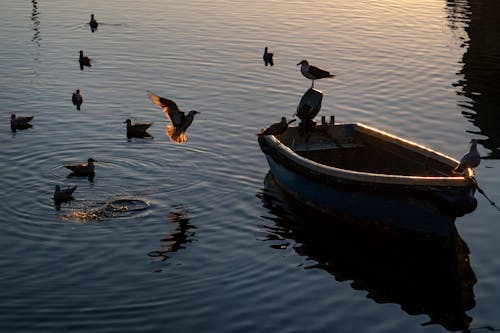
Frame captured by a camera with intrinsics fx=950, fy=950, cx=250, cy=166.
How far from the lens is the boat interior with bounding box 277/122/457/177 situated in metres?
26.8

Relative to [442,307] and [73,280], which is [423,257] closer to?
[442,307]

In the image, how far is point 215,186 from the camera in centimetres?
2797

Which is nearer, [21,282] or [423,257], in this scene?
[21,282]

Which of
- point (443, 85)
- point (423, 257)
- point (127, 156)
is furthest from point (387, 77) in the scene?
point (423, 257)

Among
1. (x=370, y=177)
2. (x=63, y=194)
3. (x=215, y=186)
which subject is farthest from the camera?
(x=215, y=186)

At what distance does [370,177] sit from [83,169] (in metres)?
9.01

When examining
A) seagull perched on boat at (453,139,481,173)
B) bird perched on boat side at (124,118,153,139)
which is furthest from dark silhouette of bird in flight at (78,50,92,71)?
seagull perched on boat at (453,139,481,173)

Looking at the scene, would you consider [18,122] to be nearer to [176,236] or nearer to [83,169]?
[83,169]

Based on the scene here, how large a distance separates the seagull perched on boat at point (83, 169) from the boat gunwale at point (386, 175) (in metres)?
5.19

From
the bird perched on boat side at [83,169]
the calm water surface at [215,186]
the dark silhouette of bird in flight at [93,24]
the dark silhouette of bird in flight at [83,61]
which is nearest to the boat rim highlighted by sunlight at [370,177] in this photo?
the calm water surface at [215,186]

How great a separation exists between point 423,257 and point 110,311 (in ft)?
27.0

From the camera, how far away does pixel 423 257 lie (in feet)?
77.8

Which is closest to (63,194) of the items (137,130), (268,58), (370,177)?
(137,130)

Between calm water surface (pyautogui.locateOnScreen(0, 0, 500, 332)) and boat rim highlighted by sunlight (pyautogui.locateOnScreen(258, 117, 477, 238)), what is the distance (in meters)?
0.70
